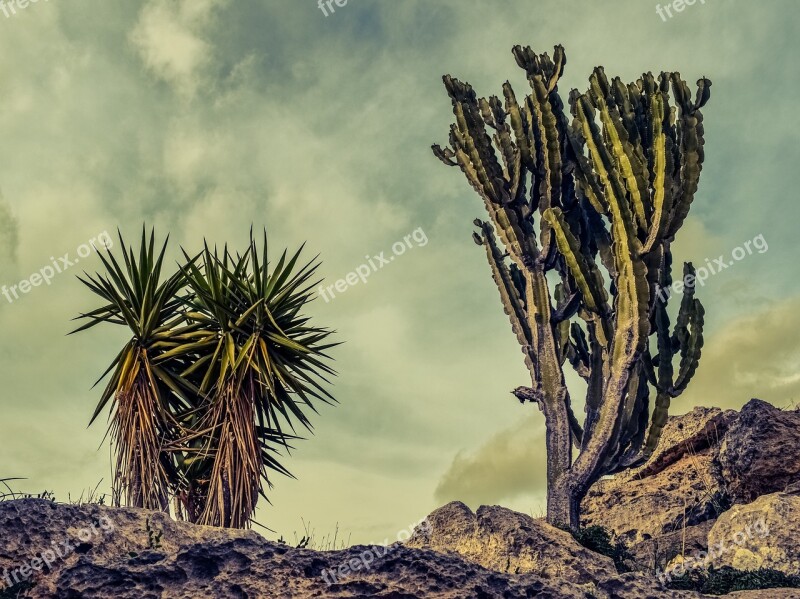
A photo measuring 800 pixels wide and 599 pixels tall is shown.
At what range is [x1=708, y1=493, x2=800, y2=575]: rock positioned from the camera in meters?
8.36

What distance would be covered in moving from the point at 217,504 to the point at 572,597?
5.83 m

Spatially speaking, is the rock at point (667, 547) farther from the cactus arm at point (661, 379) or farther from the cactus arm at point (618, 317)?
the cactus arm at point (661, 379)

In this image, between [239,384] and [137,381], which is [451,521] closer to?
[239,384]

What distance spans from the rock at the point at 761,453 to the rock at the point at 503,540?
A: 3.65 metres

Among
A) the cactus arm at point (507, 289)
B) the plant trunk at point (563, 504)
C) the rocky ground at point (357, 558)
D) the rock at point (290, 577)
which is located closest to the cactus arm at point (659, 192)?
the cactus arm at point (507, 289)

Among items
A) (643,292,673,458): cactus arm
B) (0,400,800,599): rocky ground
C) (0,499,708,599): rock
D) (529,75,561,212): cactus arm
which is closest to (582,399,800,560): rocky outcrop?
(0,400,800,599): rocky ground

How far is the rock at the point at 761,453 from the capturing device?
35.6ft

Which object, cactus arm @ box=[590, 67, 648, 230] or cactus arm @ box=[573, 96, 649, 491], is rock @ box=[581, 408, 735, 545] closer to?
cactus arm @ box=[573, 96, 649, 491]

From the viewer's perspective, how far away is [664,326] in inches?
494

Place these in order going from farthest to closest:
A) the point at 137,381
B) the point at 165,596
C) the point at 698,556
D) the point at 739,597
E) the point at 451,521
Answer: the point at 137,381 → the point at 698,556 → the point at 451,521 → the point at 739,597 → the point at 165,596

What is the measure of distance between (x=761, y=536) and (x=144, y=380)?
7.40 meters

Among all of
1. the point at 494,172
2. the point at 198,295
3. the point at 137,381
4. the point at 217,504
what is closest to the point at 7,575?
the point at 217,504

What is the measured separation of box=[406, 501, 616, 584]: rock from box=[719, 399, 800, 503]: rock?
12.0 feet

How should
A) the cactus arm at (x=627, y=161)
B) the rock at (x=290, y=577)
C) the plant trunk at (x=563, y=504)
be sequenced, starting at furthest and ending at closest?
1. the plant trunk at (x=563, y=504)
2. the cactus arm at (x=627, y=161)
3. the rock at (x=290, y=577)
